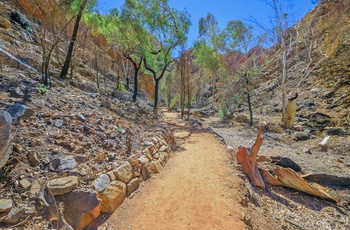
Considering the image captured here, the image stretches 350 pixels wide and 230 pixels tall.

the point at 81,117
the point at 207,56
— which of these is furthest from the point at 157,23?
the point at 81,117

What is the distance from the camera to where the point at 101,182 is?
2.81 m

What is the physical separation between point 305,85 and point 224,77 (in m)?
7.03

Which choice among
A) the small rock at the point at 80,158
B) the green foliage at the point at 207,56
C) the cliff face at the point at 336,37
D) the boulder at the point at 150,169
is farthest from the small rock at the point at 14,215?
the cliff face at the point at 336,37

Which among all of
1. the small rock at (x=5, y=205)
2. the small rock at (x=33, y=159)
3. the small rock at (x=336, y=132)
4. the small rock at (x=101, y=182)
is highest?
the small rock at (x=33, y=159)

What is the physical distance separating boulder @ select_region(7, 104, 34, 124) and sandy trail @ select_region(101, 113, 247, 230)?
2161 mm

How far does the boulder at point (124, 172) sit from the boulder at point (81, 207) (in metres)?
0.57

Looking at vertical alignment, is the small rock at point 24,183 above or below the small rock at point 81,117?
below

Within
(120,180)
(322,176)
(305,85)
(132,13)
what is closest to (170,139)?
(120,180)

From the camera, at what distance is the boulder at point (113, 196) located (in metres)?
2.68

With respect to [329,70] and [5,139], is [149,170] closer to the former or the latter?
[5,139]

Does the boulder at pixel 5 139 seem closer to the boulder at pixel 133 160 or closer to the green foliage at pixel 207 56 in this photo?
the boulder at pixel 133 160

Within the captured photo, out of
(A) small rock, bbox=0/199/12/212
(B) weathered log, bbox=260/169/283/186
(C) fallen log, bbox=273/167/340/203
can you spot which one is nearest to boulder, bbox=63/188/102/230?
(A) small rock, bbox=0/199/12/212

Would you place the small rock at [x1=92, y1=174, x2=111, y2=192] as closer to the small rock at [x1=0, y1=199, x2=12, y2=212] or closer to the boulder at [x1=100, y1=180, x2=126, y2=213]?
the boulder at [x1=100, y1=180, x2=126, y2=213]

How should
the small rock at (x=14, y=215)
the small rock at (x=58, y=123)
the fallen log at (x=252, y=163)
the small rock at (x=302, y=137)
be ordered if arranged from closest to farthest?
the small rock at (x=14, y=215) → the small rock at (x=58, y=123) → the fallen log at (x=252, y=163) → the small rock at (x=302, y=137)
